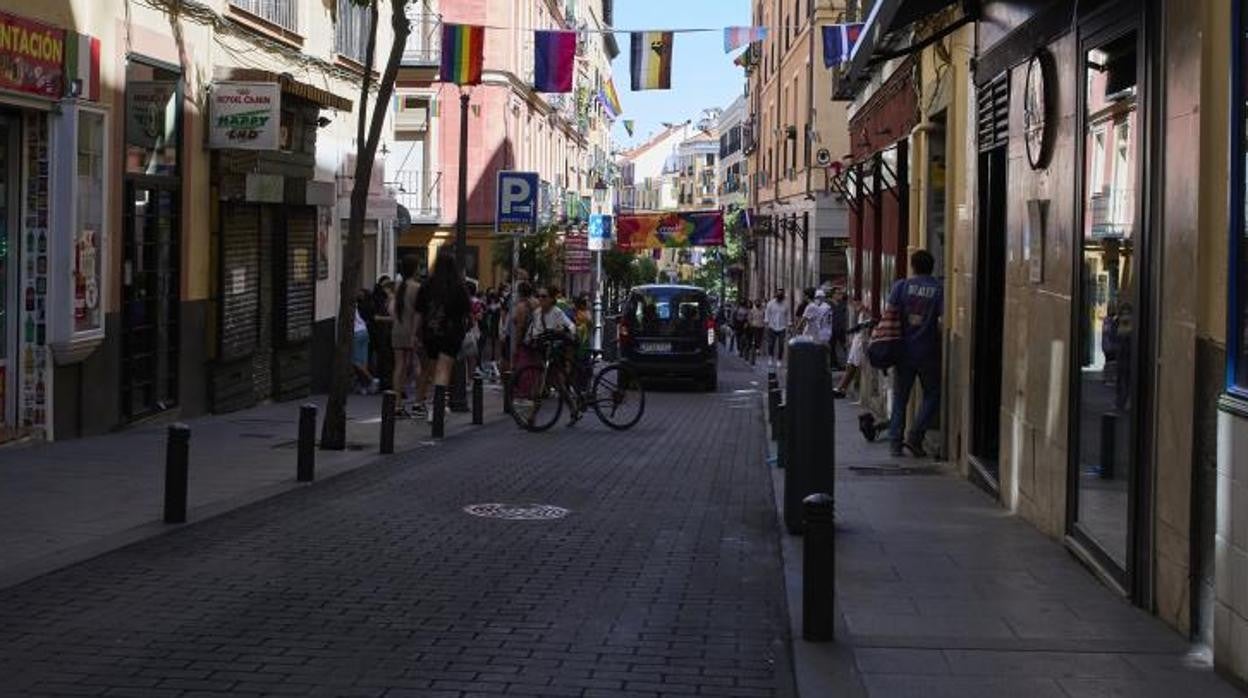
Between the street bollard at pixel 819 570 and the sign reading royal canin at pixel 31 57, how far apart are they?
28.3 ft

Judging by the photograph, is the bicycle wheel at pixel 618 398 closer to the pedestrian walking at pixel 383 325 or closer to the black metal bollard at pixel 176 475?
the pedestrian walking at pixel 383 325

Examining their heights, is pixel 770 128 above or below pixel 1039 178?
above

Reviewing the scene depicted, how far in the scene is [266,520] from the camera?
30.2 feet

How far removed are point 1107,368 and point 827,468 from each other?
6.40 feet

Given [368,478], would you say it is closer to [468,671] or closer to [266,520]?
[266,520]

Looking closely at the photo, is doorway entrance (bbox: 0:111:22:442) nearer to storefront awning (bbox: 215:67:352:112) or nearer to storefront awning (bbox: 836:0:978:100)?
storefront awning (bbox: 215:67:352:112)

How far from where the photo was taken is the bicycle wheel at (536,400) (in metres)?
16.0

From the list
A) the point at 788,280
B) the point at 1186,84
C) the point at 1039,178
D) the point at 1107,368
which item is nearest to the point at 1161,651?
the point at 1107,368

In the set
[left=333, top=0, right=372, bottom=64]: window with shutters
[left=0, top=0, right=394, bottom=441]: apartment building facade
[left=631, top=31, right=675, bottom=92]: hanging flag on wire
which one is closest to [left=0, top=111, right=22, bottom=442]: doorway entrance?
[left=0, top=0, right=394, bottom=441]: apartment building facade

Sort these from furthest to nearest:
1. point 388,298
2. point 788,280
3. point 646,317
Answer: point 788,280 → point 646,317 → point 388,298

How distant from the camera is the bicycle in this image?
634 inches

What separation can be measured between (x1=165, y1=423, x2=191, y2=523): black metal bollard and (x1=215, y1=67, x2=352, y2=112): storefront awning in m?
8.62

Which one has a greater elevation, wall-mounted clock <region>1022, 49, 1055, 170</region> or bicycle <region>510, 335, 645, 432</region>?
wall-mounted clock <region>1022, 49, 1055, 170</region>

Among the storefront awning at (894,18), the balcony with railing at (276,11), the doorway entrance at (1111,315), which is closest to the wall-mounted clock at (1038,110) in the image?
the doorway entrance at (1111,315)
